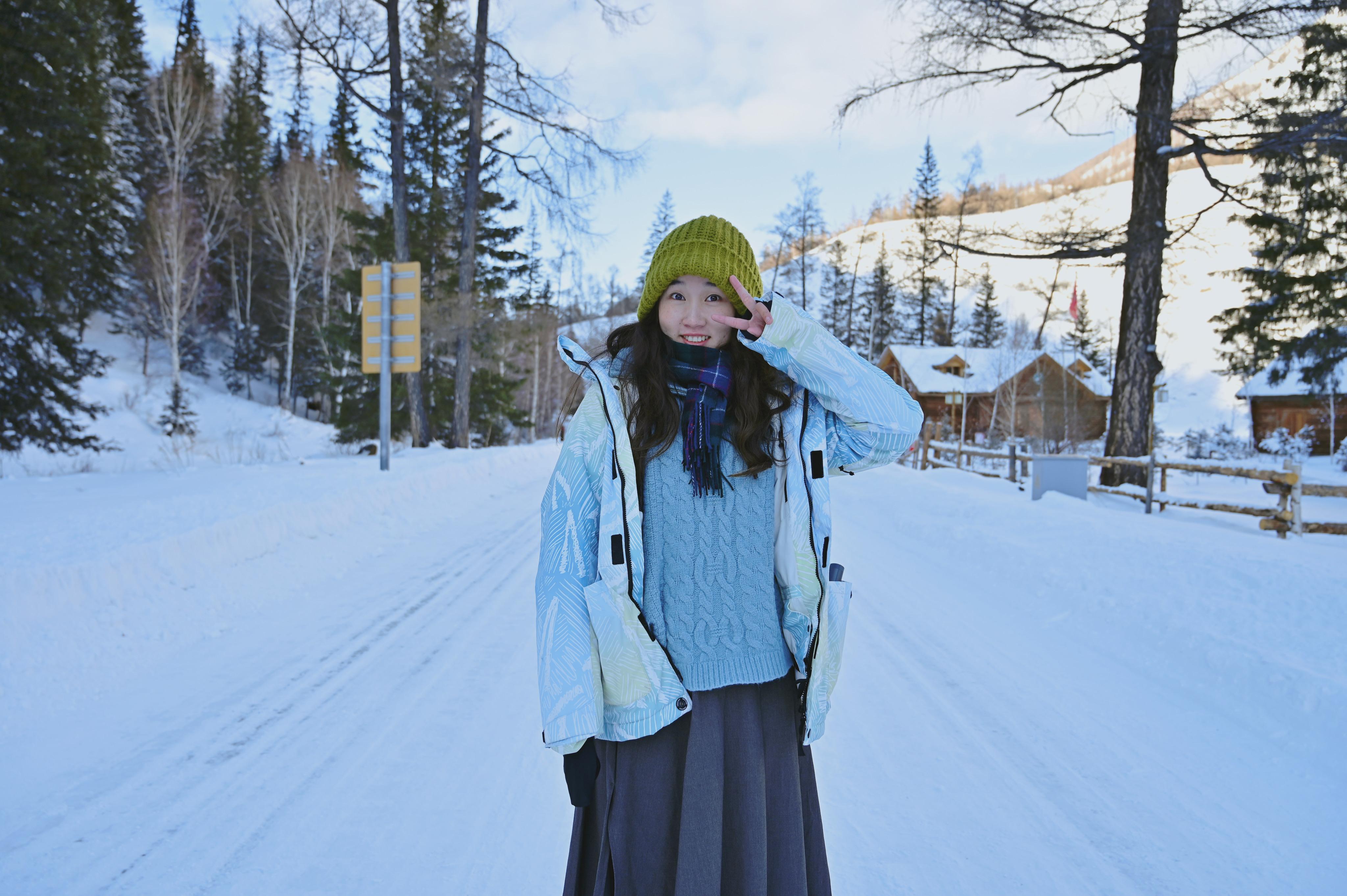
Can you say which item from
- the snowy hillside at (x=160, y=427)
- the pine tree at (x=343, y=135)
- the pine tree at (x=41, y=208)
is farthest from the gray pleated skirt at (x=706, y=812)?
the pine tree at (x=343, y=135)

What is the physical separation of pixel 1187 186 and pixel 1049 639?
96078 mm

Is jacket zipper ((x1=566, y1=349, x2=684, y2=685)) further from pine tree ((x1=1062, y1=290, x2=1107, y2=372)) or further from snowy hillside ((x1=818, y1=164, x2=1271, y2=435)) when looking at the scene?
pine tree ((x1=1062, y1=290, x2=1107, y2=372))

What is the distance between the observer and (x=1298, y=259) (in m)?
17.6

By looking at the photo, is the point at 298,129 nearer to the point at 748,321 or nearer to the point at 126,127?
the point at 126,127

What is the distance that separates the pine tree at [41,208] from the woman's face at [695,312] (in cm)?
1417

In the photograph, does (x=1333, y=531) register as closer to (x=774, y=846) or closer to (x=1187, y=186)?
(x=774, y=846)

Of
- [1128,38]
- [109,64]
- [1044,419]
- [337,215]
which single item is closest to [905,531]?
[1128,38]

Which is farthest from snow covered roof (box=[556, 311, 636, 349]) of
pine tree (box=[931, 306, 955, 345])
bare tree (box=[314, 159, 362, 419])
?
pine tree (box=[931, 306, 955, 345])

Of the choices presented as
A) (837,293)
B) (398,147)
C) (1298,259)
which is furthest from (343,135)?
(1298,259)

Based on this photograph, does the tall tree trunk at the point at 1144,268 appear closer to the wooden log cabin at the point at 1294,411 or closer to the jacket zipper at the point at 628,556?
the jacket zipper at the point at 628,556

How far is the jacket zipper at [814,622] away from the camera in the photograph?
158 cm

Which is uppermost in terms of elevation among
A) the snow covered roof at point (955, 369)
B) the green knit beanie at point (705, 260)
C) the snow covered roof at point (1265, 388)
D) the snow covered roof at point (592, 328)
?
the snow covered roof at point (592, 328)

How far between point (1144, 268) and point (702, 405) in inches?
454

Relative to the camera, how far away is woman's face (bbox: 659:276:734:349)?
1.67 m
